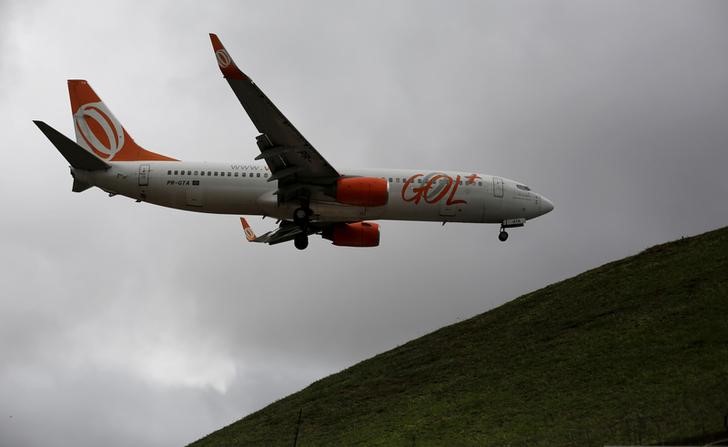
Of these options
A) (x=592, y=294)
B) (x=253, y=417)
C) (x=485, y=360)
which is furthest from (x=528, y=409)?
(x=253, y=417)

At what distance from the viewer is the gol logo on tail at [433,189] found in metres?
43.8

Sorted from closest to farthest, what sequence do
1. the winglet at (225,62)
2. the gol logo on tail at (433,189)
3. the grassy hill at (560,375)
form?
the grassy hill at (560,375)
the winglet at (225,62)
the gol logo on tail at (433,189)

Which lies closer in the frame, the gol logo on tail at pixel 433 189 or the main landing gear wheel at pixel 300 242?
the gol logo on tail at pixel 433 189

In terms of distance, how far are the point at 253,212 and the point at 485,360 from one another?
12951 millimetres

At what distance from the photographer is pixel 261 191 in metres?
43.2

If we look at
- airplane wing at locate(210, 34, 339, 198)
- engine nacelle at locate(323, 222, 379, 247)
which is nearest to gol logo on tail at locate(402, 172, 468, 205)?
airplane wing at locate(210, 34, 339, 198)

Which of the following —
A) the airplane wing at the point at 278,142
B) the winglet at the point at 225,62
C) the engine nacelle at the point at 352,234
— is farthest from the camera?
the engine nacelle at the point at 352,234

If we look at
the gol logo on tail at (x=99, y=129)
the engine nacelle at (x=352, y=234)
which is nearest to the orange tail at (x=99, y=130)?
the gol logo on tail at (x=99, y=129)

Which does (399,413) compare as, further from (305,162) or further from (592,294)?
(592,294)

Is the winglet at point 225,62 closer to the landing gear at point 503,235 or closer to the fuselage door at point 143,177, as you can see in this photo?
the fuselage door at point 143,177

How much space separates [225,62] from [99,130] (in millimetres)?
12470

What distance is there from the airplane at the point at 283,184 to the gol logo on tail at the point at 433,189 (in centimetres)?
5

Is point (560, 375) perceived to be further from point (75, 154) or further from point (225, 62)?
point (75, 154)

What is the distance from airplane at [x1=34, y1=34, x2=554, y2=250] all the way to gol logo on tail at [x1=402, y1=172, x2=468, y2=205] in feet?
0.15
